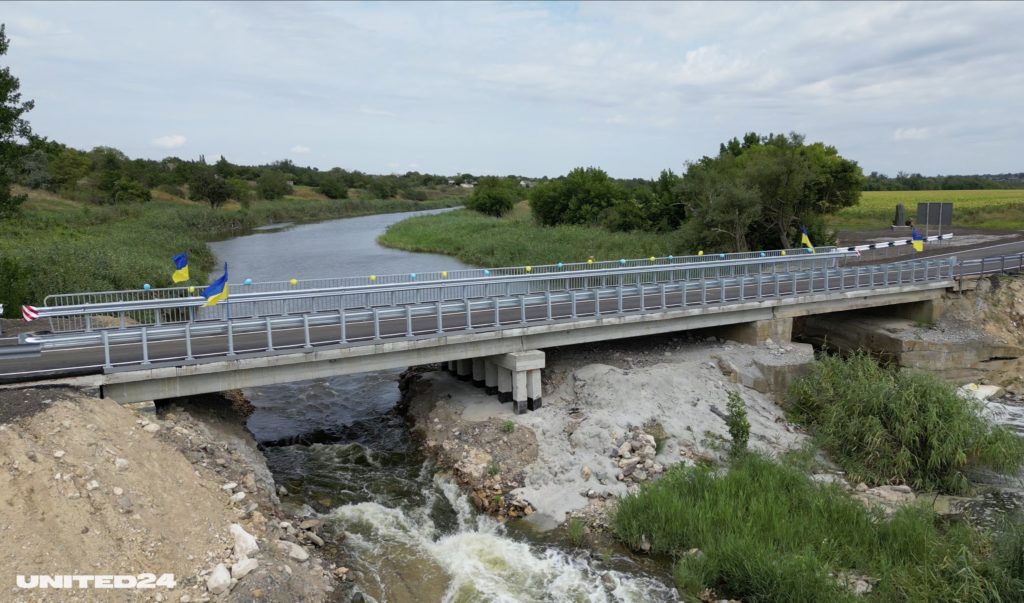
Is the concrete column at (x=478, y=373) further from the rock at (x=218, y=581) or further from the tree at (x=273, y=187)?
the tree at (x=273, y=187)

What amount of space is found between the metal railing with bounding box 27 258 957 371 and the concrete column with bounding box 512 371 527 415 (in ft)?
4.68

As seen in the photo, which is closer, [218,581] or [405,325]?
[218,581]

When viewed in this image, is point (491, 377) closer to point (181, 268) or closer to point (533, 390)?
point (533, 390)

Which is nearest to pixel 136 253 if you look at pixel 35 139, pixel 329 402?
pixel 35 139

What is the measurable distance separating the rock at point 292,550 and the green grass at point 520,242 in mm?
36924

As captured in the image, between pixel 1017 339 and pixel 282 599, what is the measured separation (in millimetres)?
29473

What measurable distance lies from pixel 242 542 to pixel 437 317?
7.82 meters

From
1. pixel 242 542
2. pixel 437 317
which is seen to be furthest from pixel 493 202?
pixel 242 542

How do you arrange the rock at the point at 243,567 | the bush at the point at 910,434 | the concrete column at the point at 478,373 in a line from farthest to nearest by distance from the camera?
the concrete column at the point at 478,373 < the bush at the point at 910,434 < the rock at the point at 243,567

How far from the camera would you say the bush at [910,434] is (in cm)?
1683

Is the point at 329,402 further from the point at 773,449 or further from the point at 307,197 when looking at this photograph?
the point at 307,197

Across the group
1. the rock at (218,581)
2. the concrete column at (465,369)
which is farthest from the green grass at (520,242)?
the rock at (218,581)

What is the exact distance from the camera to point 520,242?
56406 mm

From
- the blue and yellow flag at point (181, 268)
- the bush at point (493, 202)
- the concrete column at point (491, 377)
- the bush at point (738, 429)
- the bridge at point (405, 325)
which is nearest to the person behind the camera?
the bridge at point (405, 325)
